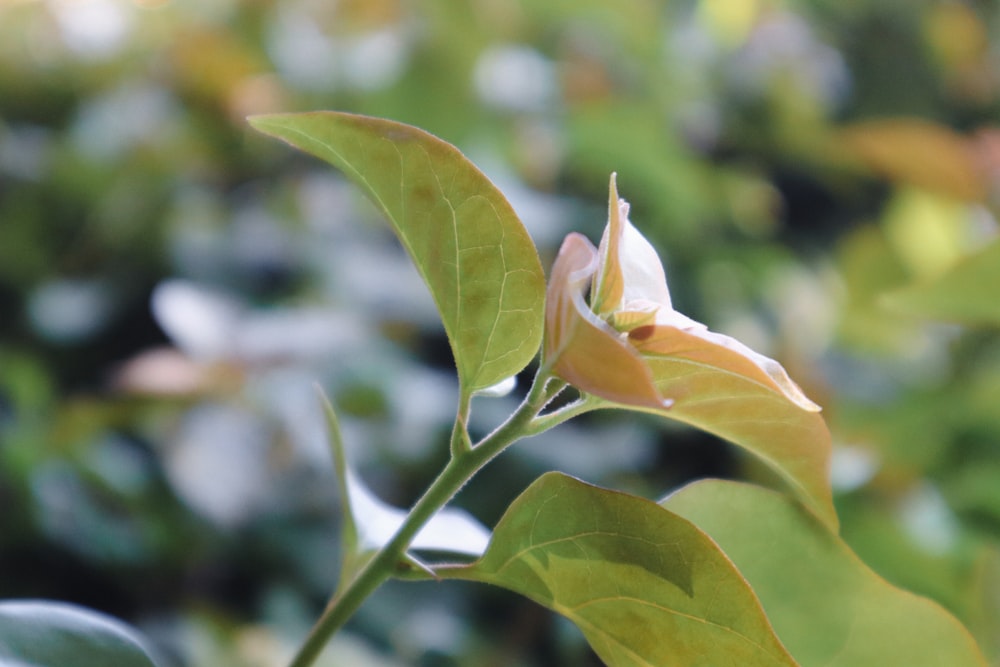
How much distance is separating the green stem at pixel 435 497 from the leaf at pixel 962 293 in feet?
1.02

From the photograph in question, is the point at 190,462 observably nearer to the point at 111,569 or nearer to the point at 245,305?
the point at 111,569

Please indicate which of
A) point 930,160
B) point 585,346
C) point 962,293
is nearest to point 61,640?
point 585,346

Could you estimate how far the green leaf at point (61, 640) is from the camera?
0.31 meters

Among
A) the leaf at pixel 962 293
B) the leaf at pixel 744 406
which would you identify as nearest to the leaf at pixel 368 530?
the leaf at pixel 744 406

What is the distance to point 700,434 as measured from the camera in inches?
→ 39.1

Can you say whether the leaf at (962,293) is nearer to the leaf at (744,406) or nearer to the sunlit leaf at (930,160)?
the leaf at (744,406)

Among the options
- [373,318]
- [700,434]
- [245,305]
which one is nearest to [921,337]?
[700,434]

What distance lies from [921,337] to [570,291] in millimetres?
1073

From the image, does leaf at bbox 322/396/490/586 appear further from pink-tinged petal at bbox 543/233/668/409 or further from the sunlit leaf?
the sunlit leaf

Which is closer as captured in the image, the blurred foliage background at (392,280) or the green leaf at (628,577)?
the green leaf at (628,577)

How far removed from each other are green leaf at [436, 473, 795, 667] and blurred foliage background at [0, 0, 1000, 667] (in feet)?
1.04

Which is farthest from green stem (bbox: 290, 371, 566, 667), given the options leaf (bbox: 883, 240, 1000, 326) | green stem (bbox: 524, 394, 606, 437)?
leaf (bbox: 883, 240, 1000, 326)

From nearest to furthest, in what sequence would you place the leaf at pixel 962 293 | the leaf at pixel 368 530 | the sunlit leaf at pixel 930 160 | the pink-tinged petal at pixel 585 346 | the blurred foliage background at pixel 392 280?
1. the pink-tinged petal at pixel 585 346
2. the leaf at pixel 368 530
3. the leaf at pixel 962 293
4. the blurred foliage background at pixel 392 280
5. the sunlit leaf at pixel 930 160

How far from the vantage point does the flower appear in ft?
0.82
